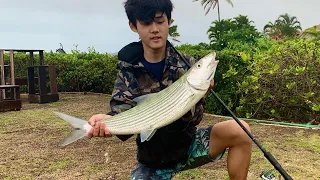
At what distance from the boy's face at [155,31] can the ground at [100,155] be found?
2.02 metres

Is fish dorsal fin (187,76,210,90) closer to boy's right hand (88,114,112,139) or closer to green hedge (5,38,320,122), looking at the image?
boy's right hand (88,114,112,139)

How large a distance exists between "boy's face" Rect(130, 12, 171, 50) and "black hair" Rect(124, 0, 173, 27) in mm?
29

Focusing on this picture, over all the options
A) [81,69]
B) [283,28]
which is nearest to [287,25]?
[283,28]

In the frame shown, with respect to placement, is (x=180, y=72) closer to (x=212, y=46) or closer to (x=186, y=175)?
(x=186, y=175)

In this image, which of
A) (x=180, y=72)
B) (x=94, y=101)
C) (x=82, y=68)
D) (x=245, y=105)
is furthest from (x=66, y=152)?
(x=82, y=68)

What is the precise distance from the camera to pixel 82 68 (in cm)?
1441

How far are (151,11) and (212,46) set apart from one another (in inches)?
378

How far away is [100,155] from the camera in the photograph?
5453mm

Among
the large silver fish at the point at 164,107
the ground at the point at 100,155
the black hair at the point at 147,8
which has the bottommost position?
the ground at the point at 100,155

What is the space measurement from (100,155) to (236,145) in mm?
3055

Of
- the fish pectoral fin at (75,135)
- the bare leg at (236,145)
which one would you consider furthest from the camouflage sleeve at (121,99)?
the bare leg at (236,145)

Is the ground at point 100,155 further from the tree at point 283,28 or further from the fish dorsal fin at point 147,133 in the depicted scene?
the tree at point 283,28

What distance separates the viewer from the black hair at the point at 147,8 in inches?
107

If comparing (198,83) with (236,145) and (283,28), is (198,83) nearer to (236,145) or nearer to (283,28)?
(236,145)
